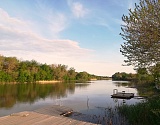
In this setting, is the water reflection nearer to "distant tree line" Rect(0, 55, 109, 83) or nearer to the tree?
the tree

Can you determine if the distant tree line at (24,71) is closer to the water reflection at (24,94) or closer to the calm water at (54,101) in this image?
the water reflection at (24,94)

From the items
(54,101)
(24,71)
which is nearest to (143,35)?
(54,101)

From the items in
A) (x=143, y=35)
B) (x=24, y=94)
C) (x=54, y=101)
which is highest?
(x=143, y=35)

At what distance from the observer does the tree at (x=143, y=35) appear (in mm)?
10742

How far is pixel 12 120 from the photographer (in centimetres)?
1064

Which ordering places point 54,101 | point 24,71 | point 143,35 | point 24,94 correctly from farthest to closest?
point 24,71
point 24,94
point 54,101
point 143,35

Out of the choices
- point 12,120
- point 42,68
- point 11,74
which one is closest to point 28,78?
A: point 11,74

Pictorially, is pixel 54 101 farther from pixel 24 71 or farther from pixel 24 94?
pixel 24 71

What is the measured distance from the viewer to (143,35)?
37.1 ft

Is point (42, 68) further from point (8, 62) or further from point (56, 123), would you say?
point (56, 123)

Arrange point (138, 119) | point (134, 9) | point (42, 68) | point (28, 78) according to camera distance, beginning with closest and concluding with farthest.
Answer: point (134, 9) < point (138, 119) < point (28, 78) < point (42, 68)

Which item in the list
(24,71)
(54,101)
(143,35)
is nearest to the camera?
(143,35)

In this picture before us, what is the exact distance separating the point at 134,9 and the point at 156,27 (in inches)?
73.8

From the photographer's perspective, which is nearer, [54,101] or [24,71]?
[54,101]
